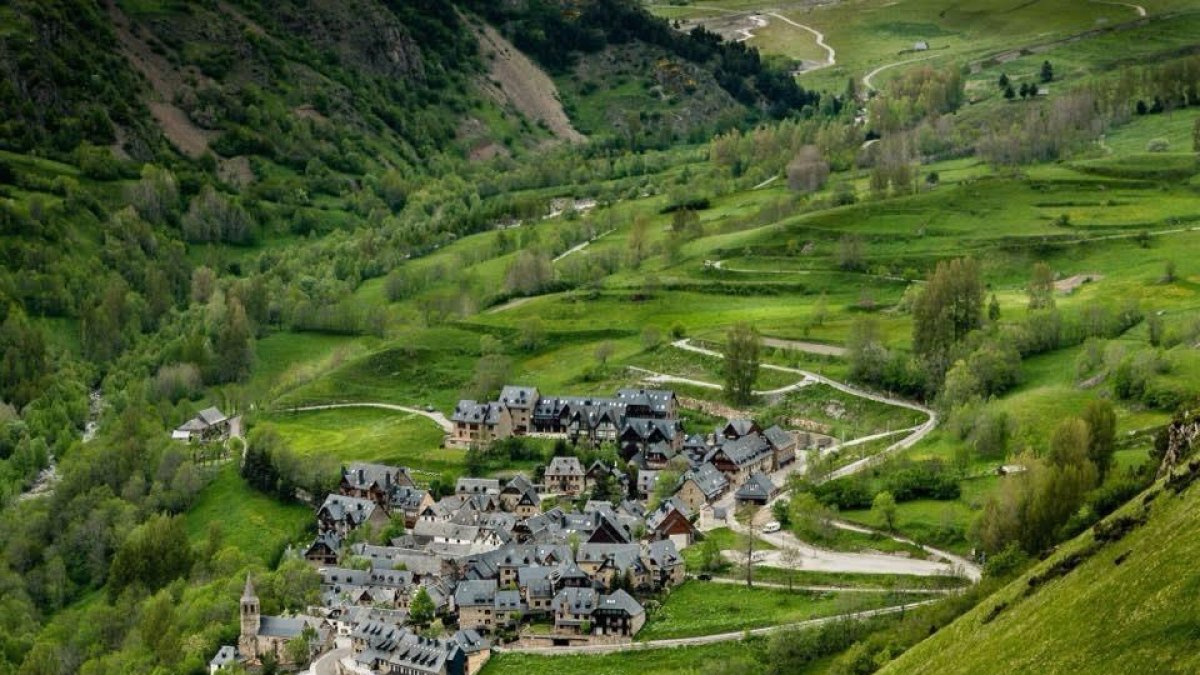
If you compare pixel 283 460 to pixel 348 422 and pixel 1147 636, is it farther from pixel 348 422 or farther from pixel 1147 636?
pixel 1147 636

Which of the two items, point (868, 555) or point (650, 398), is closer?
point (868, 555)

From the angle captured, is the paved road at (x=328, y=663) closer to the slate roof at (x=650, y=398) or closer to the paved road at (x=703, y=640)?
the paved road at (x=703, y=640)

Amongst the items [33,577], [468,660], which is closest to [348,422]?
[33,577]

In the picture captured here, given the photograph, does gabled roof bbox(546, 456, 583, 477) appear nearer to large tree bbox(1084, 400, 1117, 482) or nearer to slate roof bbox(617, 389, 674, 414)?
slate roof bbox(617, 389, 674, 414)

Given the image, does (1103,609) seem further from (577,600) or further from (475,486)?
(475,486)

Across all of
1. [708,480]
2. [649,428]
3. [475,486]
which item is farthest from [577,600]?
[649,428]
